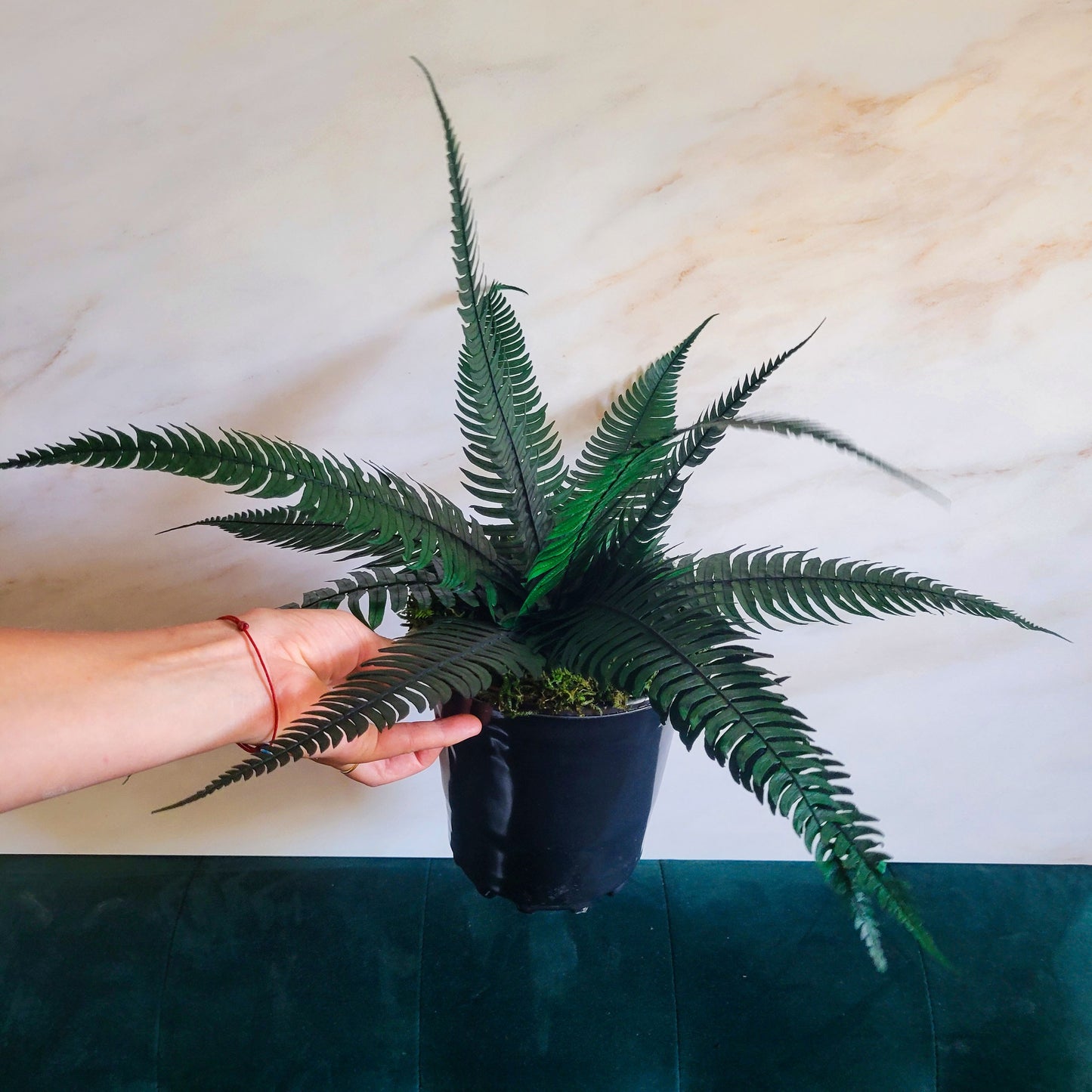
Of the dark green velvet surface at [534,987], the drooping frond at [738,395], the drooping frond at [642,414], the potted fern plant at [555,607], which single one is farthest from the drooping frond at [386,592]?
the dark green velvet surface at [534,987]

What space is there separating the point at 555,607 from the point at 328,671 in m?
0.21

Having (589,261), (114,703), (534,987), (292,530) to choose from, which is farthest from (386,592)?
(534,987)

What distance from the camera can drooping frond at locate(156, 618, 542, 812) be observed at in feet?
1.61

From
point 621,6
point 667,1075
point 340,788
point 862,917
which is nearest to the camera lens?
point 862,917

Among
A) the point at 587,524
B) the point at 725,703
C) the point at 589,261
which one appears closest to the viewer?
the point at 725,703

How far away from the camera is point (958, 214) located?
2.88ft

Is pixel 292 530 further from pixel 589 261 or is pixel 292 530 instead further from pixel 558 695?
pixel 589 261

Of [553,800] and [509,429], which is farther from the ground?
[509,429]

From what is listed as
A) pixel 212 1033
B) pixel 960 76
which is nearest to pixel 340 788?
pixel 212 1033

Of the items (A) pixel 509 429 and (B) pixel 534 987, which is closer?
(A) pixel 509 429

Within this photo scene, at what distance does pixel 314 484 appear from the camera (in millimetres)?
626

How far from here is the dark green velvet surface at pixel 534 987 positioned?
93 centimetres

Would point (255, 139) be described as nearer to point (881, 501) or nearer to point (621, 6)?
point (621, 6)

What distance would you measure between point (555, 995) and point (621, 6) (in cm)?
107
